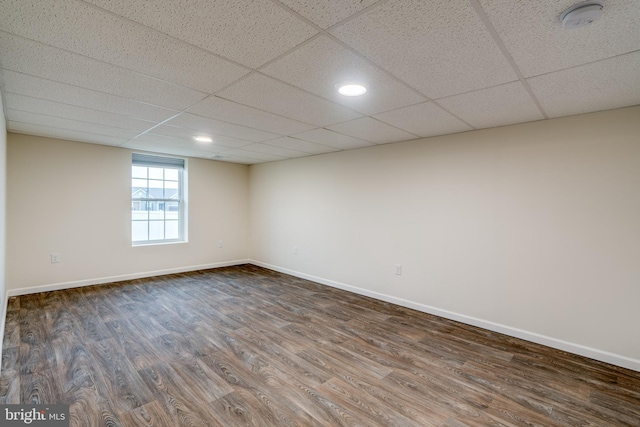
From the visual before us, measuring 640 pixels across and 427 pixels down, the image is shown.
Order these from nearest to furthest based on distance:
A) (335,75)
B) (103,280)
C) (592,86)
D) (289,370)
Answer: (335,75) < (592,86) < (289,370) < (103,280)

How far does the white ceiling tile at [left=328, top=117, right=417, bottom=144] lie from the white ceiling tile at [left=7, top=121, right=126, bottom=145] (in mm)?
3149

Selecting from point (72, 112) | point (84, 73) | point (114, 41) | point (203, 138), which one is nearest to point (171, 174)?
point (203, 138)

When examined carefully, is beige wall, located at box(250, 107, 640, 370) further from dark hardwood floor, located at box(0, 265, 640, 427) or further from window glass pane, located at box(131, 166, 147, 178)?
window glass pane, located at box(131, 166, 147, 178)

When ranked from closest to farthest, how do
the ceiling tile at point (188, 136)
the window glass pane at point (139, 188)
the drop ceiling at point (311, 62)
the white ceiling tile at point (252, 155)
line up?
1. the drop ceiling at point (311, 62)
2. the ceiling tile at point (188, 136)
3. the white ceiling tile at point (252, 155)
4. the window glass pane at point (139, 188)

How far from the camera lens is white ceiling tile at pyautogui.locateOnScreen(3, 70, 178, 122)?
217cm

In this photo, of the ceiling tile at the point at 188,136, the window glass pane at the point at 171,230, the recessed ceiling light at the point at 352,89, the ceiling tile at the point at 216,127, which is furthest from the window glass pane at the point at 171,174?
the recessed ceiling light at the point at 352,89

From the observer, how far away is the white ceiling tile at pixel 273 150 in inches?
174

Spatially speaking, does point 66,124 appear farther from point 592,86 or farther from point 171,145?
point 592,86

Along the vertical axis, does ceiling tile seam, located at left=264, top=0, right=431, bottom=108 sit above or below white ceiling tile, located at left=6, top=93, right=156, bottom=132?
above

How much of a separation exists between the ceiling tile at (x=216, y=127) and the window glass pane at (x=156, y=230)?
2.56 metres

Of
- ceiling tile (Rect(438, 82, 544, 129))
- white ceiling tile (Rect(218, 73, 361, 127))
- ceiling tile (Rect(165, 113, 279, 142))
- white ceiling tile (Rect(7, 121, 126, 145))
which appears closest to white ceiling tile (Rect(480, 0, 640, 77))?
ceiling tile (Rect(438, 82, 544, 129))

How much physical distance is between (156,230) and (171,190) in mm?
786

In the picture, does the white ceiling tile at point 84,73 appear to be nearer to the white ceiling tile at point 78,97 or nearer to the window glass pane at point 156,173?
the white ceiling tile at point 78,97

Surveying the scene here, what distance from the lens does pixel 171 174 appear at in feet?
18.3
